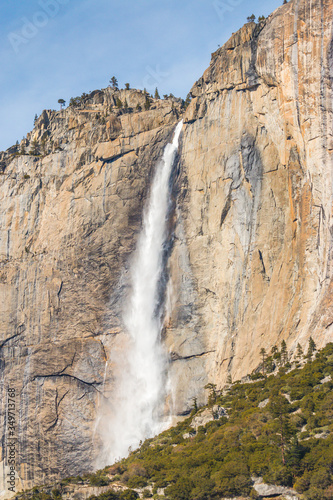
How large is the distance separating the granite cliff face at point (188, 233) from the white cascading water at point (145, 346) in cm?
120

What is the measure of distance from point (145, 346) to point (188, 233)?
12518 millimetres

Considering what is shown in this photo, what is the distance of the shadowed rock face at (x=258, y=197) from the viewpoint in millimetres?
58625

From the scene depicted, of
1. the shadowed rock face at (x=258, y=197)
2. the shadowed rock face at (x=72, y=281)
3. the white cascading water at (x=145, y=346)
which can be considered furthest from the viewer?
the shadowed rock face at (x=72, y=281)

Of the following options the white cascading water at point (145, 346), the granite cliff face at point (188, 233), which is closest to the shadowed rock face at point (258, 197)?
the granite cliff face at point (188, 233)

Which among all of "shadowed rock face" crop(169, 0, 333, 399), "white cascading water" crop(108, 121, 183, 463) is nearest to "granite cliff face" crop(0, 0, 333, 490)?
"shadowed rock face" crop(169, 0, 333, 399)

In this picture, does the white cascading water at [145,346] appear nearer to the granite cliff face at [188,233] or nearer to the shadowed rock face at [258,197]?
the granite cliff face at [188,233]

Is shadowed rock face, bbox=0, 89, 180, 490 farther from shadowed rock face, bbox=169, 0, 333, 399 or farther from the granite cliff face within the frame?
shadowed rock face, bbox=169, 0, 333, 399

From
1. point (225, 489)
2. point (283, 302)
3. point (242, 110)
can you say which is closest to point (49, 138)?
point (242, 110)

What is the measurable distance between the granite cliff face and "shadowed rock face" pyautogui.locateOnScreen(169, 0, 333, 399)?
0.48 ft

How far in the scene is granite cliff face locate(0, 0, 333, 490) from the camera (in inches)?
2368

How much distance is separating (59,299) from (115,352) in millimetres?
9229

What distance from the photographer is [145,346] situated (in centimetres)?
7088

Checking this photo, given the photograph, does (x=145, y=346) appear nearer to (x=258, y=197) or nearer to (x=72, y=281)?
(x=72, y=281)

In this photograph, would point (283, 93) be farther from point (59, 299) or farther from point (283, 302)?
point (59, 299)
